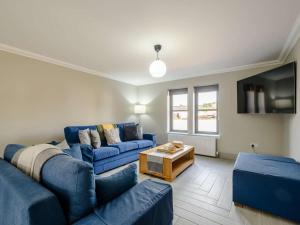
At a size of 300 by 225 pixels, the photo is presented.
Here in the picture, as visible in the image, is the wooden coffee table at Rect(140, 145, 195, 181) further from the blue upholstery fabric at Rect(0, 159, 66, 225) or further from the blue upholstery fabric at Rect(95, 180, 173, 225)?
the blue upholstery fabric at Rect(0, 159, 66, 225)

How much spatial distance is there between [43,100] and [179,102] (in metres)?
3.65

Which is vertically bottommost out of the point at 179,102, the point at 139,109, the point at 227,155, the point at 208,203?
the point at 208,203

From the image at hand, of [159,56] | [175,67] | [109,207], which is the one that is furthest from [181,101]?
[109,207]

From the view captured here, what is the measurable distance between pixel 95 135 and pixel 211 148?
9.77 feet

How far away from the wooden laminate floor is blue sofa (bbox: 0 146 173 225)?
88 centimetres

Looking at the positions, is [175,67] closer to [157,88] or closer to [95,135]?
[157,88]

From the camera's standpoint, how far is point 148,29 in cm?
213

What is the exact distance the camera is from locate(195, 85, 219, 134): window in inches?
171

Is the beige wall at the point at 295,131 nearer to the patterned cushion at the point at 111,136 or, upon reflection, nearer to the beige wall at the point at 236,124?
the beige wall at the point at 236,124

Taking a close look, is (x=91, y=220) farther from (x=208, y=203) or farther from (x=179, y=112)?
(x=179, y=112)

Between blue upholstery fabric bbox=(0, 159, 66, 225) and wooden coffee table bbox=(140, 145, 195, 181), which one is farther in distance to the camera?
wooden coffee table bbox=(140, 145, 195, 181)

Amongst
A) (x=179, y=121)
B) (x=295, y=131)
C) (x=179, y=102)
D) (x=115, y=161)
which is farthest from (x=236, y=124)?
(x=115, y=161)

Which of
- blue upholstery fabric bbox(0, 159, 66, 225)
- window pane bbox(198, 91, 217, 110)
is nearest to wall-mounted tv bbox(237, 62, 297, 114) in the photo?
window pane bbox(198, 91, 217, 110)

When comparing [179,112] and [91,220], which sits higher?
[179,112]
